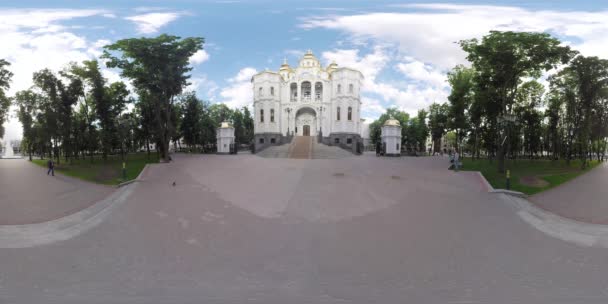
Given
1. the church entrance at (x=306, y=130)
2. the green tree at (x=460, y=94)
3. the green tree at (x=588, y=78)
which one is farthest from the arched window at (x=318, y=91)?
the green tree at (x=588, y=78)

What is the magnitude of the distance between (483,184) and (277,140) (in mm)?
37880

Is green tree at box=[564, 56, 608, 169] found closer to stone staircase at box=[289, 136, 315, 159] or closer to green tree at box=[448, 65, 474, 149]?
green tree at box=[448, 65, 474, 149]

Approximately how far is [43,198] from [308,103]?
42070 mm

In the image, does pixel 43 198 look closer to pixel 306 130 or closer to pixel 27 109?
pixel 27 109

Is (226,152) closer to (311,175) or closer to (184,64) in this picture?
(184,64)

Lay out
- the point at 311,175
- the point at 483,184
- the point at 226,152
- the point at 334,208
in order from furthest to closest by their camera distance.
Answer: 1. the point at 226,152
2. the point at 311,175
3. the point at 483,184
4. the point at 334,208

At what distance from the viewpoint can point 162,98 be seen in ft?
75.6

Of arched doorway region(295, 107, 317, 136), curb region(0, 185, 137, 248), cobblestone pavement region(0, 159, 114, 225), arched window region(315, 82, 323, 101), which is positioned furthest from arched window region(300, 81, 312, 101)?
curb region(0, 185, 137, 248)

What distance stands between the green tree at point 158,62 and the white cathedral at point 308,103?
85.1 feet

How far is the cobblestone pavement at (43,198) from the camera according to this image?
371 inches

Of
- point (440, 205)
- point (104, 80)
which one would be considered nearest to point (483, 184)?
point (440, 205)

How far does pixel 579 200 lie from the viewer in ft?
39.4

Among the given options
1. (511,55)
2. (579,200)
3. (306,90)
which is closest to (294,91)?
(306,90)

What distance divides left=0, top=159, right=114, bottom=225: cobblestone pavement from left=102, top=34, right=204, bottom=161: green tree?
24.2ft
